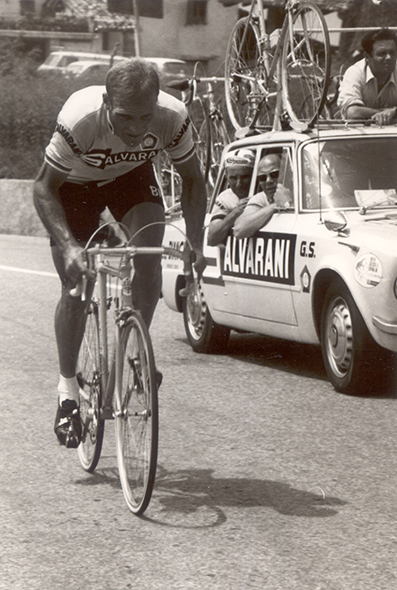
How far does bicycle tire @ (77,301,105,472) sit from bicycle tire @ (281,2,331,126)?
3.66 m

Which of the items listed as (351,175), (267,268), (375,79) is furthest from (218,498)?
(375,79)

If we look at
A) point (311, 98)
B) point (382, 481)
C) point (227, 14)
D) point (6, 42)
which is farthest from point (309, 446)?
point (227, 14)

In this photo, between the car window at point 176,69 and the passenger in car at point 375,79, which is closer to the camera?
the passenger in car at point 375,79

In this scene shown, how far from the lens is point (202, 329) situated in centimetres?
953

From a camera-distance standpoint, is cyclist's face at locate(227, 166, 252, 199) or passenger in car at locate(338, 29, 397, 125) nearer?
cyclist's face at locate(227, 166, 252, 199)

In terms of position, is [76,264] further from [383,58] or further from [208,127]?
[208,127]

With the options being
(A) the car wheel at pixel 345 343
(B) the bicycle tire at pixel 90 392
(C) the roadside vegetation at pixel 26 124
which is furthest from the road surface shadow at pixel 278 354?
(C) the roadside vegetation at pixel 26 124

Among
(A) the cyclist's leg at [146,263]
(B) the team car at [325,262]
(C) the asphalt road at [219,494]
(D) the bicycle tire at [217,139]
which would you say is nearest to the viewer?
(C) the asphalt road at [219,494]

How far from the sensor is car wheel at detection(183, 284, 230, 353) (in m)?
9.41

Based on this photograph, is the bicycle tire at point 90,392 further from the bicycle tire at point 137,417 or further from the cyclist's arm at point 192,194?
the cyclist's arm at point 192,194

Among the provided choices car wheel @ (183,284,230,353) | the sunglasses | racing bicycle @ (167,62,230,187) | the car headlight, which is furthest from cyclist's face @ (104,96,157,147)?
racing bicycle @ (167,62,230,187)

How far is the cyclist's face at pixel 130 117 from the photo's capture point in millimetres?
4832

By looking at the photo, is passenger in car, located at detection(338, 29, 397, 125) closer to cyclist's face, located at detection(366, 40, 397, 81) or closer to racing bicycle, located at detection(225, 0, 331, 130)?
cyclist's face, located at detection(366, 40, 397, 81)

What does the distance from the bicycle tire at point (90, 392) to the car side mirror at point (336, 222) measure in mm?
2309
